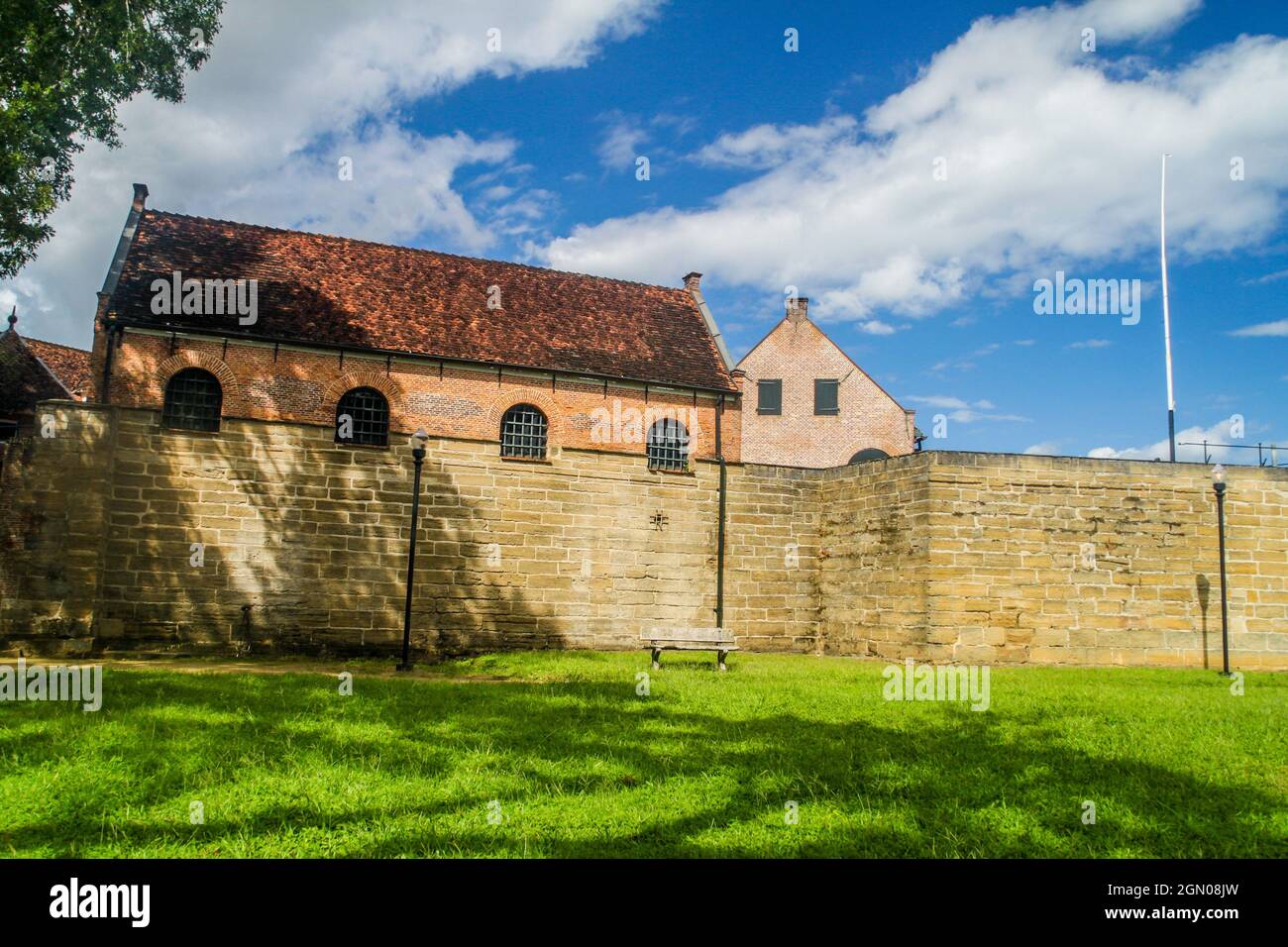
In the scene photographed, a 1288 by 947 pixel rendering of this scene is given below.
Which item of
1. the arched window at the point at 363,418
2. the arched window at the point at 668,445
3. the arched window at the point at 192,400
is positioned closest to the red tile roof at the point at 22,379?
the arched window at the point at 192,400

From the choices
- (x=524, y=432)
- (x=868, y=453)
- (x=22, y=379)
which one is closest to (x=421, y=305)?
(x=524, y=432)

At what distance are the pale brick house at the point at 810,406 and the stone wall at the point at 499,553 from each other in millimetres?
16287

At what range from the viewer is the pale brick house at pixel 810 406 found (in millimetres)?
35781

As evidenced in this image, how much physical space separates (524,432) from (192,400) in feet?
24.3

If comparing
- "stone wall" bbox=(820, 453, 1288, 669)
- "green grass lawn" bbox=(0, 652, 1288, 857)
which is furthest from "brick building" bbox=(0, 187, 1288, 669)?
"green grass lawn" bbox=(0, 652, 1288, 857)

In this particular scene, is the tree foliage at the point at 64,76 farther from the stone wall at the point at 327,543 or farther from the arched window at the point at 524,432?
the arched window at the point at 524,432

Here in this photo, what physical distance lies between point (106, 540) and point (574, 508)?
9.99 metres

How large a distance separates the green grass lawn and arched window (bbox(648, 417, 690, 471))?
35.9 feet

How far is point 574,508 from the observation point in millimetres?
20047

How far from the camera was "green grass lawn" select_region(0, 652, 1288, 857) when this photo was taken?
4.85 m

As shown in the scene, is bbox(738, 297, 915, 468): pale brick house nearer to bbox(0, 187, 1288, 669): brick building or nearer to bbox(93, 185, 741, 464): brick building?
bbox(93, 185, 741, 464): brick building

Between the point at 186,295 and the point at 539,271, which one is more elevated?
the point at 539,271
